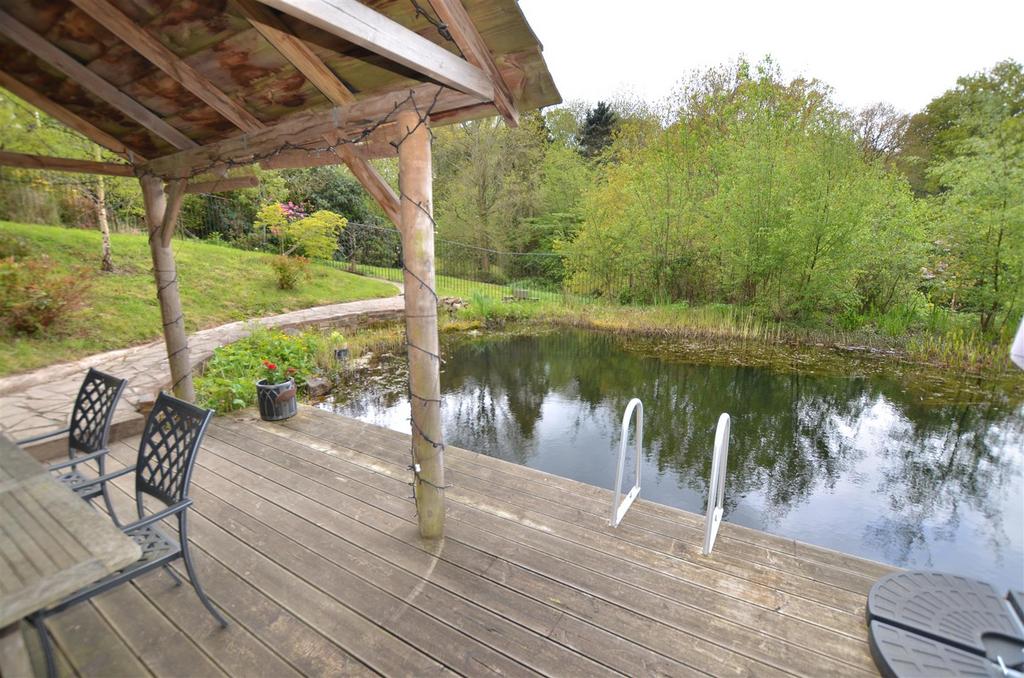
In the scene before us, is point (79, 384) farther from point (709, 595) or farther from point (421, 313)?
point (709, 595)

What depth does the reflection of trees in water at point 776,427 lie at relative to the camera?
3.57 m

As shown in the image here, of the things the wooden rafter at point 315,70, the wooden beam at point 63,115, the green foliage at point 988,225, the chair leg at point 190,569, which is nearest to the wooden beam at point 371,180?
the wooden rafter at point 315,70

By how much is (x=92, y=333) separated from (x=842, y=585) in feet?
23.7

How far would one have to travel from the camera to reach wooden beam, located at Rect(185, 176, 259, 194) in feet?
8.99

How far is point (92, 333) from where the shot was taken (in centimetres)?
494

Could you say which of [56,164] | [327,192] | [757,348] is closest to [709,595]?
[56,164]

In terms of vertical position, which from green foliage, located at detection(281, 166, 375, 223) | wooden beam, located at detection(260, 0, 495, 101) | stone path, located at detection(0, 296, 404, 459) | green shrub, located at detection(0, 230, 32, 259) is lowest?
stone path, located at detection(0, 296, 404, 459)

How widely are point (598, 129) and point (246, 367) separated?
17.4 metres

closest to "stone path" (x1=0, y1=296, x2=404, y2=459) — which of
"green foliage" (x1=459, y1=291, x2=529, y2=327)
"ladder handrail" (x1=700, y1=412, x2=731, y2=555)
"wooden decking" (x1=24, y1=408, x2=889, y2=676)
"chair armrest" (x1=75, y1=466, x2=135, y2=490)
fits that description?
"wooden decking" (x1=24, y1=408, x2=889, y2=676)

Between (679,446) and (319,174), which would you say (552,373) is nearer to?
(679,446)

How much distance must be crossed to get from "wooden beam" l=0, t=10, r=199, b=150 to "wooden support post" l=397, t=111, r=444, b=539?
5.84ft

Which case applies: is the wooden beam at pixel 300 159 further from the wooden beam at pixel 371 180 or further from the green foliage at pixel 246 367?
the green foliage at pixel 246 367

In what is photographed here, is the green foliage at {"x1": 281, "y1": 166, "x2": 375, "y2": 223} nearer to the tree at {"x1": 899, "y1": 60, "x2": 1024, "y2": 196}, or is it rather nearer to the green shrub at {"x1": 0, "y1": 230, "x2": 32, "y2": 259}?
the green shrub at {"x1": 0, "y1": 230, "x2": 32, "y2": 259}

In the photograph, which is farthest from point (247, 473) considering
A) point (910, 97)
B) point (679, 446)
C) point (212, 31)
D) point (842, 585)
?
point (910, 97)
